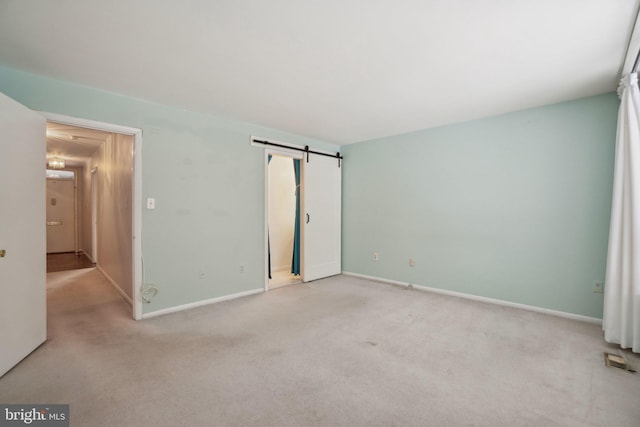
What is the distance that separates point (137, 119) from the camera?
307 centimetres

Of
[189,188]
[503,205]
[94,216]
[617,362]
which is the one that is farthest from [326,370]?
[94,216]

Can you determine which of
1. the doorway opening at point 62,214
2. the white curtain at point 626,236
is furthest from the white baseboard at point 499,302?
the doorway opening at point 62,214

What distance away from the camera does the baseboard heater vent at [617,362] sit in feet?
7.07

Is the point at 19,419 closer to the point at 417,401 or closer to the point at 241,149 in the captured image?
the point at 417,401

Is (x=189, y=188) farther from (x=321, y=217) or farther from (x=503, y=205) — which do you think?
(x=503, y=205)

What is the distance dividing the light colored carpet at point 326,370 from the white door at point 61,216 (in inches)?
228

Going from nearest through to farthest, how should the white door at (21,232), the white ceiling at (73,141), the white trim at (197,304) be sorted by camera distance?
the white door at (21,232) → the white trim at (197,304) → the white ceiling at (73,141)

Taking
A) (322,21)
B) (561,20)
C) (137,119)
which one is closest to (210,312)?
(137,119)

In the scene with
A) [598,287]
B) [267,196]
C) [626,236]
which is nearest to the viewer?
[626,236]

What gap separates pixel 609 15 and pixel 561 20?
10.4 inches

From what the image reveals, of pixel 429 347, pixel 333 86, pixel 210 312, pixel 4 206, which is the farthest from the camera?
pixel 210 312

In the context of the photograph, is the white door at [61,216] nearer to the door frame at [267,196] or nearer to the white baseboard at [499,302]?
the door frame at [267,196]

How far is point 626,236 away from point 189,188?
14.8ft

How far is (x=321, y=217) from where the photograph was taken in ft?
16.3
